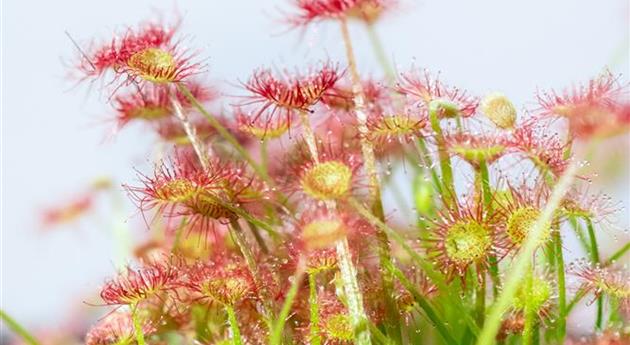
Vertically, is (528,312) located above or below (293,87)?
below

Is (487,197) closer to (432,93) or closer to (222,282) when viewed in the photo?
(432,93)

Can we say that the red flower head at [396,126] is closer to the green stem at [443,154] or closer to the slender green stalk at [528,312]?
the green stem at [443,154]

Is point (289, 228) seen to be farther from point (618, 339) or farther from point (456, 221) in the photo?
point (618, 339)

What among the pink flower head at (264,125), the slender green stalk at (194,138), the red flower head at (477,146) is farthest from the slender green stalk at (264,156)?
the red flower head at (477,146)

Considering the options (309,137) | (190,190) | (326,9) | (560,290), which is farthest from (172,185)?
(560,290)

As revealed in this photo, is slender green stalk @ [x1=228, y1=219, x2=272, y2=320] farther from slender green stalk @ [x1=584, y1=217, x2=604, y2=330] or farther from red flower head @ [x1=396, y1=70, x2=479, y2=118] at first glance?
slender green stalk @ [x1=584, y1=217, x2=604, y2=330]

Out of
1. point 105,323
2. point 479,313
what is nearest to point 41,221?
point 105,323
